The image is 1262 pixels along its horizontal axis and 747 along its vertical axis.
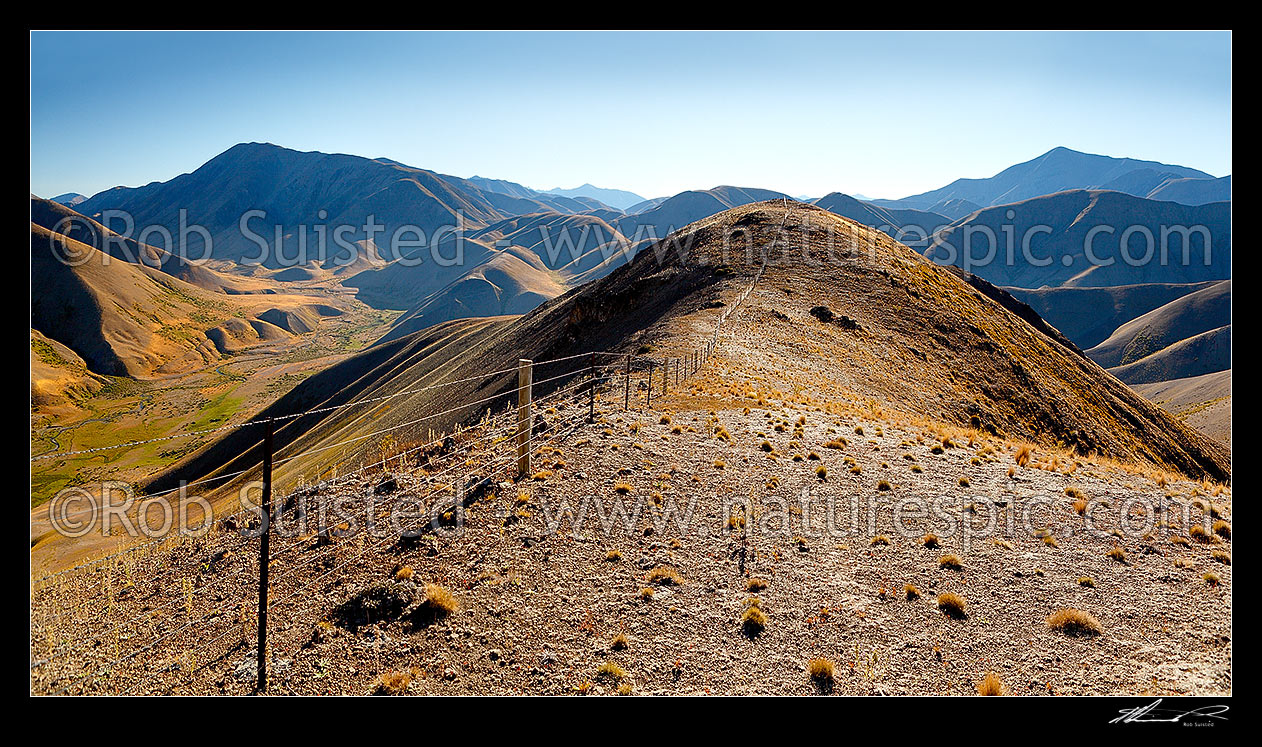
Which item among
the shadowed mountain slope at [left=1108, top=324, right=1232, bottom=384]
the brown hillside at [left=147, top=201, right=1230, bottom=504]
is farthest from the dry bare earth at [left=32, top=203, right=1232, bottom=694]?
the shadowed mountain slope at [left=1108, top=324, right=1232, bottom=384]

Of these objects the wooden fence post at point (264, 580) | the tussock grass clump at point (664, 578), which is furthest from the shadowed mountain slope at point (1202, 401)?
the wooden fence post at point (264, 580)

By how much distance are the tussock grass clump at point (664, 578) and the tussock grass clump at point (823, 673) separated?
2.31 meters

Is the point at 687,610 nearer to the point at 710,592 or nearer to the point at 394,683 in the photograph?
the point at 710,592

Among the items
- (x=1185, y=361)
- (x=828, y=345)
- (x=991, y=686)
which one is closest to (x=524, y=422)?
(x=991, y=686)

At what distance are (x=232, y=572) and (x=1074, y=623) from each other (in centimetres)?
1203

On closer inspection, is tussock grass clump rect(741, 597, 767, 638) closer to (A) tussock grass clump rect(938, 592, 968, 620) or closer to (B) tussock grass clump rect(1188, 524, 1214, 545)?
(A) tussock grass clump rect(938, 592, 968, 620)

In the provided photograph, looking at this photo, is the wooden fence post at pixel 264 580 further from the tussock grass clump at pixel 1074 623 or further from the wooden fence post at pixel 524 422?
the tussock grass clump at pixel 1074 623

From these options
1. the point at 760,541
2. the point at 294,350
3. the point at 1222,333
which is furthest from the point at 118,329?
the point at 1222,333

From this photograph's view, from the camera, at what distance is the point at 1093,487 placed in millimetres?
14602

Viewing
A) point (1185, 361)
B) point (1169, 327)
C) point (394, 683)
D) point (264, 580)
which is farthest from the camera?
point (1169, 327)

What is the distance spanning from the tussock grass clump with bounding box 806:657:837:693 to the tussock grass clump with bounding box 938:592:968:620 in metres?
2.46

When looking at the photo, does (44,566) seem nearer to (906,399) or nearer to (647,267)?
(906,399)

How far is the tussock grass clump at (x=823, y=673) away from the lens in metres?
7.32
